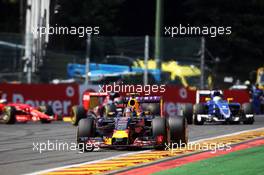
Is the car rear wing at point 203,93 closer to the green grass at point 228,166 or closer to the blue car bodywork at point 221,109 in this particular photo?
the blue car bodywork at point 221,109

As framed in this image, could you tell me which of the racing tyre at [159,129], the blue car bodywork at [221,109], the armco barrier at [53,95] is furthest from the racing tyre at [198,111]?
the racing tyre at [159,129]

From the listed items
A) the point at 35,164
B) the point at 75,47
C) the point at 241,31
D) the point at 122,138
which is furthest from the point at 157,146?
the point at 241,31

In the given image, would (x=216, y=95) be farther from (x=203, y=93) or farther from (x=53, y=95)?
(x=53, y=95)

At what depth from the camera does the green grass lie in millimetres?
11766

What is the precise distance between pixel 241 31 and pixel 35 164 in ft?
119

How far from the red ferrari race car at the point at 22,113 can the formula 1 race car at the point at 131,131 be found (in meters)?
9.39

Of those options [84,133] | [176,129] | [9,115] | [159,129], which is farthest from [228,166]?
[9,115]

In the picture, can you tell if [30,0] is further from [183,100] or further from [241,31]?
[241,31]

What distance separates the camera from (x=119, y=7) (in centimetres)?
4722

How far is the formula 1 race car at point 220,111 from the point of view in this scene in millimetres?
23766

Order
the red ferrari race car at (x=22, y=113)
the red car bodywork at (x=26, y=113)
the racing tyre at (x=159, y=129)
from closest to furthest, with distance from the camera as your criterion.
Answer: the racing tyre at (x=159, y=129)
the red ferrari race car at (x=22, y=113)
the red car bodywork at (x=26, y=113)

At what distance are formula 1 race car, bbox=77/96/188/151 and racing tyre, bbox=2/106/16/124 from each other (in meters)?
9.26

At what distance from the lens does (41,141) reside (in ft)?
58.8

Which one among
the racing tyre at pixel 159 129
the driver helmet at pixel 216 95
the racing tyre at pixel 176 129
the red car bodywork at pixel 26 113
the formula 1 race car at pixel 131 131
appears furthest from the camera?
the red car bodywork at pixel 26 113
